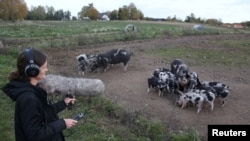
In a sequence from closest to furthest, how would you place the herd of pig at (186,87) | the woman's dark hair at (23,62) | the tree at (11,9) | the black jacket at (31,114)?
the black jacket at (31,114) → the woman's dark hair at (23,62) → the herd of pig at (186,87) → the tree at (11,9)

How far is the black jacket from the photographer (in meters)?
3.32

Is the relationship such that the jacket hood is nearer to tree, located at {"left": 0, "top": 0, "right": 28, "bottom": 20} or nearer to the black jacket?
the black jacket

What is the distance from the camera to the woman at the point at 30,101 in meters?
3.32

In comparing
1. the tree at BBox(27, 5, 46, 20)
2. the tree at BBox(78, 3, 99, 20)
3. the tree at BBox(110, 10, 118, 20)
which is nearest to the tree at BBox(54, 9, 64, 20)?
the tree at BBox(78, 3, 99, 20)

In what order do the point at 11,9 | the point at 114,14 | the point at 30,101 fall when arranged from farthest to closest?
the point at 114,14 < the point at 11,9 < the point at 30,101

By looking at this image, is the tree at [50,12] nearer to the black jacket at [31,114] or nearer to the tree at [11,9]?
the tree at [11,9]

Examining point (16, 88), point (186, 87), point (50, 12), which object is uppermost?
point (50, 12)

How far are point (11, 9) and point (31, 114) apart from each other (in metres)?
58.0

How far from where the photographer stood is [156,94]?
1011 cm

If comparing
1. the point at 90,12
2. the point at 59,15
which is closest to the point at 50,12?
the point at 59,15

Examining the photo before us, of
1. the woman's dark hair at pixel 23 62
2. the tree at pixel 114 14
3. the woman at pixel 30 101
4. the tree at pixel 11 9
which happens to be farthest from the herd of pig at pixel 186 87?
the tree at pixel 114 14

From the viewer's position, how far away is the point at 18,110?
3.39 m

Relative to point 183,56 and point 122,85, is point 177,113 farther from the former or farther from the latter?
point 183,56

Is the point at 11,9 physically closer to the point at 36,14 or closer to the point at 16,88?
the point at 36,14
